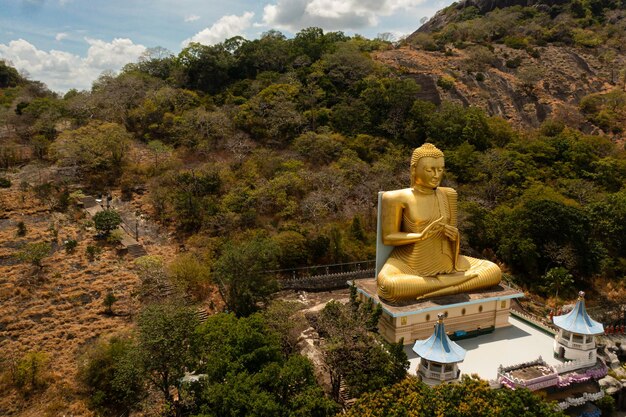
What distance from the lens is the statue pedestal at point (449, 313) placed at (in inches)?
646

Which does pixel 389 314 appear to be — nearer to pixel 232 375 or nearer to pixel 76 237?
pixel 232 375

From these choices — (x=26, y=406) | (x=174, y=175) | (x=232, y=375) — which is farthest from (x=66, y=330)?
(x=174, y=175)

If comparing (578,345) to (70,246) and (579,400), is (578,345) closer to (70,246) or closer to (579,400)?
(579,400)

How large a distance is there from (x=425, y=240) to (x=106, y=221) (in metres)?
15.2

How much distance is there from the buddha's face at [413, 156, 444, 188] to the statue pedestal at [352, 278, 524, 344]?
14.1ft

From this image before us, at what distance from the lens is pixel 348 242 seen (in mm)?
23406

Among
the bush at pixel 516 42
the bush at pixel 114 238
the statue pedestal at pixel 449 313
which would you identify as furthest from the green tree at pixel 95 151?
the bush at pixel 516 42

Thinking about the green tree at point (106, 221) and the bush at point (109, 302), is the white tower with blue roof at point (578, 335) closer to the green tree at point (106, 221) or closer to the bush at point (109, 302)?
the bush at point (109, 302)

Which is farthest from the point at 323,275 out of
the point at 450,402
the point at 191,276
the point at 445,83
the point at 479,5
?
the point at 479,5

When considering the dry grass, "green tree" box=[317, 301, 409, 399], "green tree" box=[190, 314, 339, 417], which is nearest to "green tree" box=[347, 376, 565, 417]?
"green tree" box=[317, 301, 409, 399]

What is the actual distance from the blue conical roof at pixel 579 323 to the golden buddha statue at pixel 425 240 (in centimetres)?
274

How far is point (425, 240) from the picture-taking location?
17344 mm

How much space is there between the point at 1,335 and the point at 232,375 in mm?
10360

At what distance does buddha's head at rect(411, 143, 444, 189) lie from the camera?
17.5m
